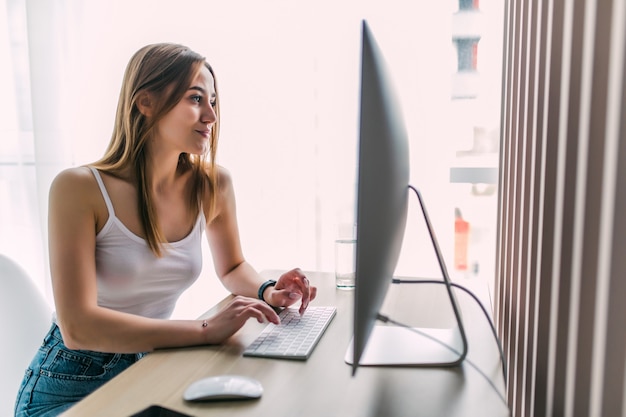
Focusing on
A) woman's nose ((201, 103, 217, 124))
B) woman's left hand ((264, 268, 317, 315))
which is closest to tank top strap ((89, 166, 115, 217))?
woman's nose ((201, 103, 217, 124))

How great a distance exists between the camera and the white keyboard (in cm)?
90

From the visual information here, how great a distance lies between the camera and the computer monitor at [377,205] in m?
0.56

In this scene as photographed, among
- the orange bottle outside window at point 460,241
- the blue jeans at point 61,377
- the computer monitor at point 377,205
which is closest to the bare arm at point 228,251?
the blue jeans at point 61,377

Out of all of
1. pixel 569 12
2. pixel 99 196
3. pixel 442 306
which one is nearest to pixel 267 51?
pixel 99 196

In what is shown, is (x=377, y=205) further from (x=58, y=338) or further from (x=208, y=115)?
(x=58, y=338)

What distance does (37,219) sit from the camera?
7.45 feet

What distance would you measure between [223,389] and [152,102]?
812 mm

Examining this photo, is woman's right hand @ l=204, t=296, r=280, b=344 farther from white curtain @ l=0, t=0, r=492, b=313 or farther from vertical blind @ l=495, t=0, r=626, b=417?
white curtain @ l=0, t=0, r=492, b=313

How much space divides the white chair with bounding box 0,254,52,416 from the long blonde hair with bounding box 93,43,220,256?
0.40 metres

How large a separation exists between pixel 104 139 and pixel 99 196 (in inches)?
46.4

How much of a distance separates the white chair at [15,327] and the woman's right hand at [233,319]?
667 millimetres

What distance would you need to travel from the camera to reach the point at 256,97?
2.00 meters

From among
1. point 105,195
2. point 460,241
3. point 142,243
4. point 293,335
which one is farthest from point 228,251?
point 460,241

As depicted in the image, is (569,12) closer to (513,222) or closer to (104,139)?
(513,222)
